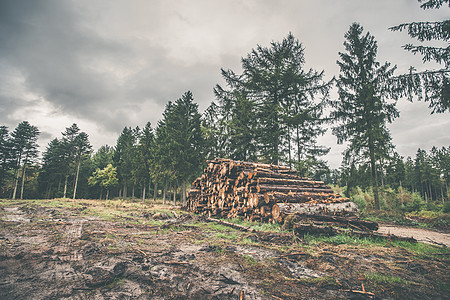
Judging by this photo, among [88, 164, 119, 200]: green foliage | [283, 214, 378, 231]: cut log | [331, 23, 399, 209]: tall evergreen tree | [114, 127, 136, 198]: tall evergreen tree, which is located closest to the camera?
[283, 214, 378, 231]: cut log

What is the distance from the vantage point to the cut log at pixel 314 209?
655 centimetres

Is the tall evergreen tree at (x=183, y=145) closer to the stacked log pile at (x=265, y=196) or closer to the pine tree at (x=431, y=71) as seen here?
the stacked log pile at (x=265, y=196)

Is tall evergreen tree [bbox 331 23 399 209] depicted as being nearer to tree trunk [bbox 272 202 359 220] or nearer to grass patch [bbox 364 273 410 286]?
tree trunk [bbox 272 202 359 220]

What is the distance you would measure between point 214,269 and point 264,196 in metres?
4.63

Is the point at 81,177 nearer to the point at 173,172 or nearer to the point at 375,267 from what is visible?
the point at 173,172

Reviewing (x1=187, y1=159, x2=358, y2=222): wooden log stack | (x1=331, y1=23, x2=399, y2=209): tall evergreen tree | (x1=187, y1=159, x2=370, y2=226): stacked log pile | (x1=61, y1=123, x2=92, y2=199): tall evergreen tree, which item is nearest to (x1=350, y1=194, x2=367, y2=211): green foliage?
(x1=331, y1=23, x2=399, y2=209): tall evergreen tree

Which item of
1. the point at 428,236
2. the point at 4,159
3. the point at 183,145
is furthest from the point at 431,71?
the point at 4,159

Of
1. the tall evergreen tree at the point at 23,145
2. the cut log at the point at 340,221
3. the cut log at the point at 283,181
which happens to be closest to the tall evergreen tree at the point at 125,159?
the tall evergreen tree at the point at 23,145

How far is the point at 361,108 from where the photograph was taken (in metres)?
15.1

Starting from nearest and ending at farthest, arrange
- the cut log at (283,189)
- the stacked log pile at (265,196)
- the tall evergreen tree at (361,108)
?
the stacked log pile at (265,196)
the cut log at (283,189)
the tall evergreen tree at (361,108)

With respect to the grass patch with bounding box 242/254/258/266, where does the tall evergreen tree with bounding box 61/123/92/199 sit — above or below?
above

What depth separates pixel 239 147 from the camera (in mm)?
15867

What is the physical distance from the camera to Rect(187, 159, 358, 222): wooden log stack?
22.8ft

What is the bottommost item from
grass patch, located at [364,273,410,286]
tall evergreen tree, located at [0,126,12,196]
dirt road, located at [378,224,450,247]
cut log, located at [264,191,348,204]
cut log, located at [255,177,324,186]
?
dirt road, located at [378,224,450,247]
